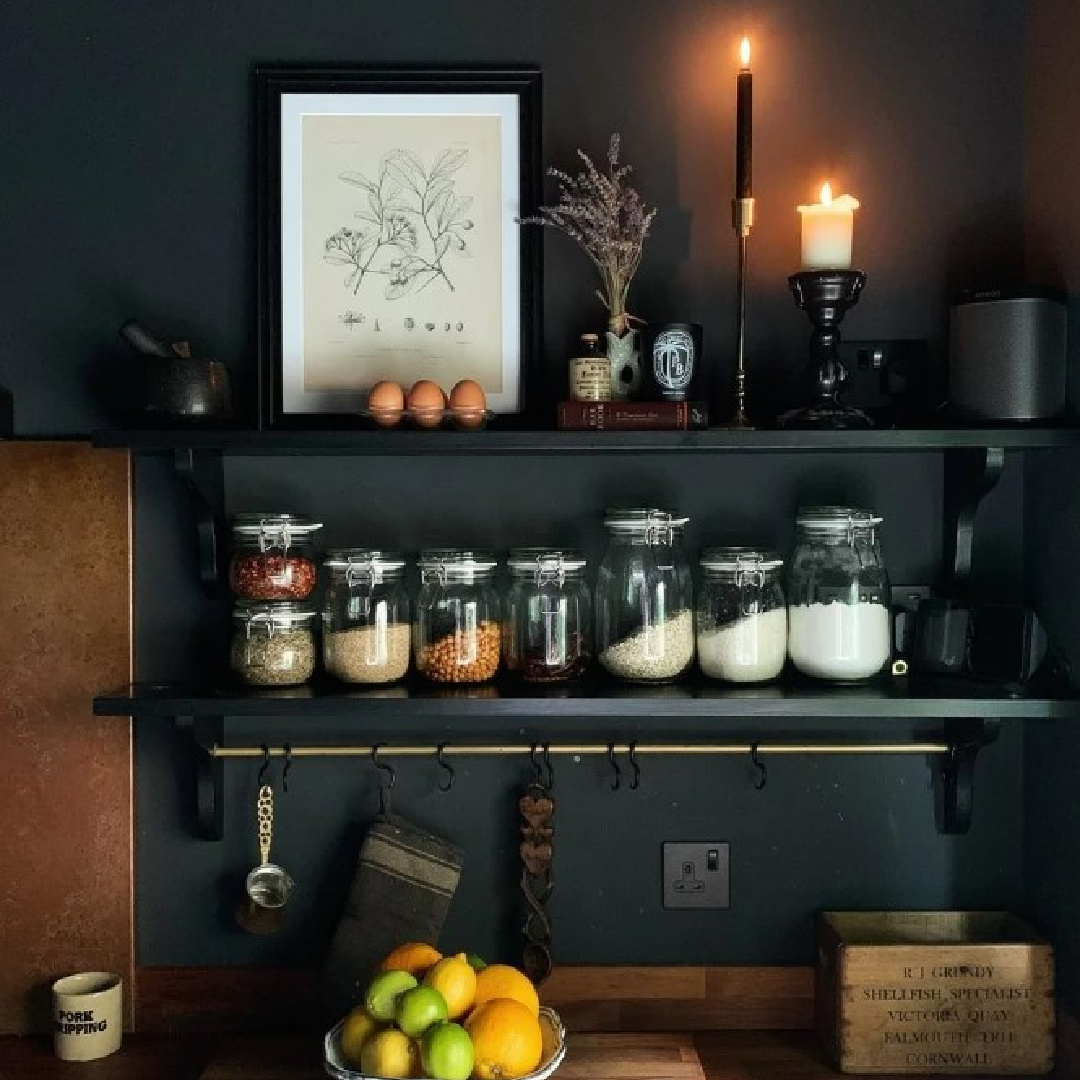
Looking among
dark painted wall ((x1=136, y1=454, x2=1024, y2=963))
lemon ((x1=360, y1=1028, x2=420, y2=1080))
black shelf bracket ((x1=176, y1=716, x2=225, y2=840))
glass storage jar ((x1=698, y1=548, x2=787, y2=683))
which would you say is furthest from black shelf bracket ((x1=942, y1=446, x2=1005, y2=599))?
black shelf bracket ((x1=176, y1=716, x2=225, y2=840))

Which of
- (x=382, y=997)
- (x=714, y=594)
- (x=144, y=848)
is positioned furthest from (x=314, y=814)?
(x=714, y=594)

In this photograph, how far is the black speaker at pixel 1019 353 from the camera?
5.67 ft

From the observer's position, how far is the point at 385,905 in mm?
1895

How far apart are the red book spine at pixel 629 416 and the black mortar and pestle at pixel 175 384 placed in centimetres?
48

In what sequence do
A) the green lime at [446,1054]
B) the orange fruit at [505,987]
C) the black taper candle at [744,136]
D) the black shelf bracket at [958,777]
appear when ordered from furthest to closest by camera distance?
the black shelf bracket at [958,777] → the black taper candle at [744,136] → the orange fruit at [505,987] → the green lime at [446,1054]

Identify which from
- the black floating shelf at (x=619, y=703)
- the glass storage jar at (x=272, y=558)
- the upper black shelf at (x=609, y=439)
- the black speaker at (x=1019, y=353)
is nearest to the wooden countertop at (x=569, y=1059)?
the black floating shelf at (x=619, y=703)

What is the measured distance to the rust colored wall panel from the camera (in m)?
1.93

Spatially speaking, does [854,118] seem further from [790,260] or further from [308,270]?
[308,270]

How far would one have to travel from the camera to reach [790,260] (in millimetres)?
1945

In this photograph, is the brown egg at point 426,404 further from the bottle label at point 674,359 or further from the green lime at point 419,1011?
the green lime at point 419,1011

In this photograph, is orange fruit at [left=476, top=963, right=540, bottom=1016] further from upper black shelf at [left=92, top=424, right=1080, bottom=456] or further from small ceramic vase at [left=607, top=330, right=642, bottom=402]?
small ceramic vase at [left=607, top=330, right=642, bottom=402]

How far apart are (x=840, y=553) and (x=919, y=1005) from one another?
632mm

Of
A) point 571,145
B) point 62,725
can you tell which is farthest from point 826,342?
point 62,725

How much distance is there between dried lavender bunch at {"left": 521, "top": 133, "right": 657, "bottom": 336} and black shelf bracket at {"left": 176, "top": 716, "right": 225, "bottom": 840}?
0.81 meters
